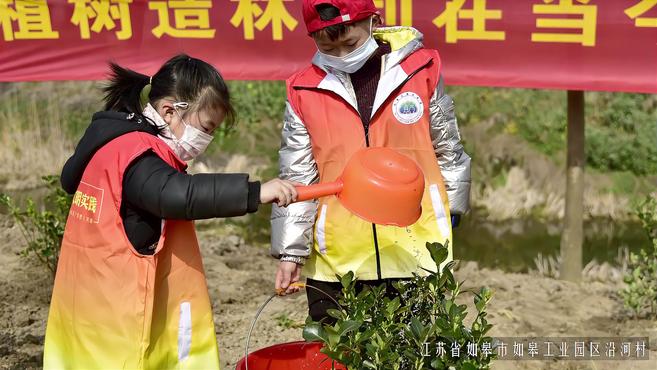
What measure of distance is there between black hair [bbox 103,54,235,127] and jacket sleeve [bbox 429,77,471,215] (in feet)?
2.70

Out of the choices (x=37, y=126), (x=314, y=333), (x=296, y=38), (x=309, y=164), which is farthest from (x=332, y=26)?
(x=37, y=126)

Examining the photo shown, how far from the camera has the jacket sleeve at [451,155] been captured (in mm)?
3088

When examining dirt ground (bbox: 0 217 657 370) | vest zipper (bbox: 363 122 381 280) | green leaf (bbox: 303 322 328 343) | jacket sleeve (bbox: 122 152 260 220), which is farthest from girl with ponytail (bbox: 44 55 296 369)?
dirt ground (bbox: 0 217 657 370)

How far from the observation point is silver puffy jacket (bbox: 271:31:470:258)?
9.84ft

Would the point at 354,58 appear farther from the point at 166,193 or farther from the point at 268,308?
the point at 268,308

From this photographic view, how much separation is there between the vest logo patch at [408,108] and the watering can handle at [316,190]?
546 mm

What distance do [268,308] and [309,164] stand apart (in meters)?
1.73

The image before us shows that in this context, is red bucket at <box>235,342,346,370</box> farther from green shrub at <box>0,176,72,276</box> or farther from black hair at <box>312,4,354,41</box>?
green shrub at <box>0,176,72,276</box>

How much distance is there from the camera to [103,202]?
7.73 ft

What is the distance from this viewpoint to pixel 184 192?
2.26m

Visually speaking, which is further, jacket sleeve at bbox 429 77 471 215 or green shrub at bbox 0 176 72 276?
green shrub at bbox 0 176 72 276

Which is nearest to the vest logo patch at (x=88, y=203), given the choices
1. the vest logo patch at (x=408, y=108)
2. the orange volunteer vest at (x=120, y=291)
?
the orange volunteer vest at (x=120, y=291)

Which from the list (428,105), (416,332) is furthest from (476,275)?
(416,332)

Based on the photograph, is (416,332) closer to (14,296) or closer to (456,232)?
(14,296)
